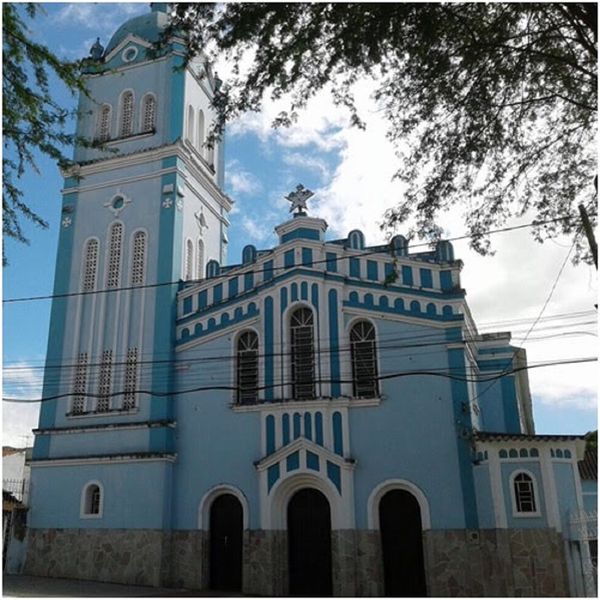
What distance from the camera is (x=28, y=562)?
1717 centimetres

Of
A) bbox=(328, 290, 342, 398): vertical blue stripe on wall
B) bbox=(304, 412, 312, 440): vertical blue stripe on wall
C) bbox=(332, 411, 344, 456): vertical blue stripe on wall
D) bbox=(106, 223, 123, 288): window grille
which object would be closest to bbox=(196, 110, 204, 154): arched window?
bbox=(106, 223, 123, 288): window grille

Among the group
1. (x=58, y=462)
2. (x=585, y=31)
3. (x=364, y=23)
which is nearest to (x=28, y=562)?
(x=58, y=462)

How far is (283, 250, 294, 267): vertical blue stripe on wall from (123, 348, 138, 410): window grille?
4885 millimetres

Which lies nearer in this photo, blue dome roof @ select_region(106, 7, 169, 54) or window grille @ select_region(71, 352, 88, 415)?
window grille @ select_region(71, 352, 88, 415)

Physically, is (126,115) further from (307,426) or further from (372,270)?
(307,426)

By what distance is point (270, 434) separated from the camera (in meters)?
16.1

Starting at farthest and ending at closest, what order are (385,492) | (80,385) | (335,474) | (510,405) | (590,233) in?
1. (80,385)
2. (510,405)
3. (335,474)
4. (385,492)
5. (590,233)

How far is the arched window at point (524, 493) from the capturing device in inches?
546

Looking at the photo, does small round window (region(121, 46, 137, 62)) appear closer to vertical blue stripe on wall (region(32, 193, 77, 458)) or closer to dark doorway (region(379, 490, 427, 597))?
vertical blue stripe on wall (region(32, 193, 77, 458))

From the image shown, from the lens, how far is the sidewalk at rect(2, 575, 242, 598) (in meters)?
13.5

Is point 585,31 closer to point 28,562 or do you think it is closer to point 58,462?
point 58,462

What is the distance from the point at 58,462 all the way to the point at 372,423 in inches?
337

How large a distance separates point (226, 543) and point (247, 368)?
14.2 feet

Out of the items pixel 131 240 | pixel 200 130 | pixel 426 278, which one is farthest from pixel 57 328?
pixel 426 278
